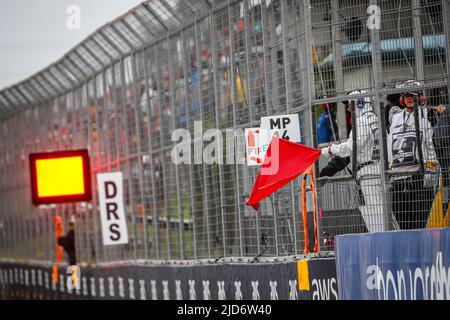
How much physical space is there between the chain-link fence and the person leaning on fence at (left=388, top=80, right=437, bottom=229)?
16mm

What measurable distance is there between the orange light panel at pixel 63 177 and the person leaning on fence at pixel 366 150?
8776mm

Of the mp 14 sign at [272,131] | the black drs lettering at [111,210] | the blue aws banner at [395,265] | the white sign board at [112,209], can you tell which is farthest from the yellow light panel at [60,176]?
the blue aws banner at [395,265]

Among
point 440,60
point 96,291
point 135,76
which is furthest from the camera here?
point 96,291

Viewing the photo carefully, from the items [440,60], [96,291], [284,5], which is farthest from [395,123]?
[96,291]

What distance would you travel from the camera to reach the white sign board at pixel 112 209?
28.0 metres

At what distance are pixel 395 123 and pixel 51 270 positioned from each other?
19.2m

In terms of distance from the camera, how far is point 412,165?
18578mm

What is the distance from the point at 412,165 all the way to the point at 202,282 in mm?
5618

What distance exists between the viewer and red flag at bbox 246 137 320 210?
1883 cm

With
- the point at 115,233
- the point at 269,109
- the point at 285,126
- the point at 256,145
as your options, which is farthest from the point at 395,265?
the point at 115,233

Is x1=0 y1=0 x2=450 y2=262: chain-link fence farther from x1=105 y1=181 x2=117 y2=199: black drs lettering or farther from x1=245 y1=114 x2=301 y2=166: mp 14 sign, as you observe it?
x1=105 y1=181 x2=117 y2=199: black drs lettering

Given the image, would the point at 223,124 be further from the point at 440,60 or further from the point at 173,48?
the point at 440,60

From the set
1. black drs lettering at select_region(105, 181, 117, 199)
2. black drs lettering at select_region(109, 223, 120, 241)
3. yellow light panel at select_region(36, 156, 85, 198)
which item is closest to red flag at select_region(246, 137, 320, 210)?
yellow light panel at select_region(36, 156, 85, 198)

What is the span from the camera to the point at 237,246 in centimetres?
2228
